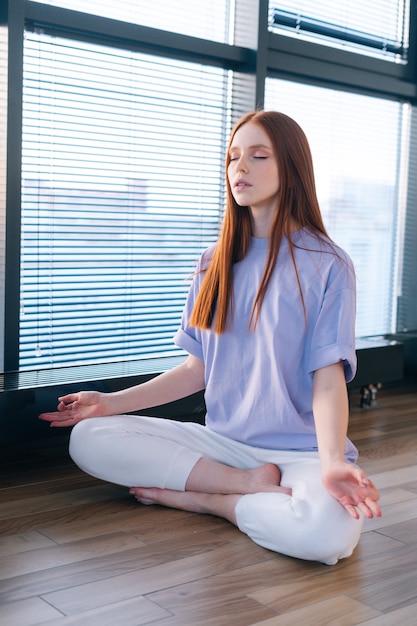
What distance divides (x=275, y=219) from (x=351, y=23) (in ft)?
7.20

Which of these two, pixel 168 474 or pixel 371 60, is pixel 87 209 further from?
pixel 371 60

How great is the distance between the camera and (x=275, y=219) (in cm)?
214

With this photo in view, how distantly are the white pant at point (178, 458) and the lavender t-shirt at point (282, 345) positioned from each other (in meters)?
0.05

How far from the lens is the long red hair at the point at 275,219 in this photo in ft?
6.91

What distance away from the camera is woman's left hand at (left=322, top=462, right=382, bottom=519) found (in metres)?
1.75

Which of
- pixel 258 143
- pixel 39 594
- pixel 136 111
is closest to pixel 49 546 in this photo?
pixel 39 594

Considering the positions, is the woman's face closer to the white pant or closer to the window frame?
the white pant

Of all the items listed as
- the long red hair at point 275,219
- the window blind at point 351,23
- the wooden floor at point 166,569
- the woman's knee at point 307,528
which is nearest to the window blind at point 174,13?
the window blind at point 351,23

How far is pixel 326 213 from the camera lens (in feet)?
12.9

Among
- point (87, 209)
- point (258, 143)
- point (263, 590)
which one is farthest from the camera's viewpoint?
point (87, 209)

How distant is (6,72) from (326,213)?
1.75 m

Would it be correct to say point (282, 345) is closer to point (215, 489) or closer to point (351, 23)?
point (215, 489)

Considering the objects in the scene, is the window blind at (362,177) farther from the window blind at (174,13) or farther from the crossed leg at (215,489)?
the crossed leg at (215,489)

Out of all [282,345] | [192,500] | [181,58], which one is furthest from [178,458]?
[181,58]
